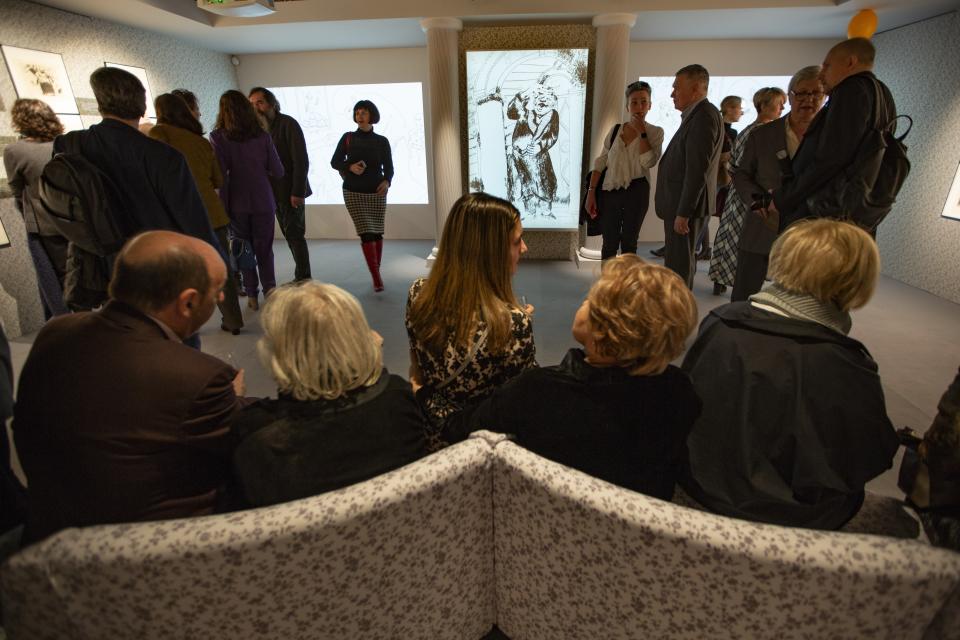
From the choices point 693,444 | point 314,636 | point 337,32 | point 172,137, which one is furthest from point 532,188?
point 314,636

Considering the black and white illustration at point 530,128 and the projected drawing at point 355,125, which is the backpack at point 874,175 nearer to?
the black and white illustration at point 530,128

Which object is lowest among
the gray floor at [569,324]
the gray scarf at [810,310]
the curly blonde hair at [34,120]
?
the gray floor at [569,324]

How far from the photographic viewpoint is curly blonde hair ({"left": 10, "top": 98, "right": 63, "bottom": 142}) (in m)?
2.49

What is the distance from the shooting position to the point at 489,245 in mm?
1309

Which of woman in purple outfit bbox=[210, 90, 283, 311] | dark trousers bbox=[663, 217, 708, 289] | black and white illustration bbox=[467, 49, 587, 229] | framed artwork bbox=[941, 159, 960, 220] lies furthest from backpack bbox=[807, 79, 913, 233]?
woman in purple outfit bbox=[210, 90, 283, 311]

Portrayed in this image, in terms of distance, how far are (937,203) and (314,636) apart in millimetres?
5659

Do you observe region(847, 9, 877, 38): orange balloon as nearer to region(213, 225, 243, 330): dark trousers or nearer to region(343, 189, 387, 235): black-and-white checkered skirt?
region(343, 189, 387, 235): black-and-white checkered skirt

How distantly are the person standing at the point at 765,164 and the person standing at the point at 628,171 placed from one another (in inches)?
25.4

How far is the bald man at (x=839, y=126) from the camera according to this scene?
201 centimetres

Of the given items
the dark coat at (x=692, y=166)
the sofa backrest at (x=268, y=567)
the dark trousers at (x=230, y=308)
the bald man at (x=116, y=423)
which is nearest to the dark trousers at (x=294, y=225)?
the dark trousers at (x=230, y=308)

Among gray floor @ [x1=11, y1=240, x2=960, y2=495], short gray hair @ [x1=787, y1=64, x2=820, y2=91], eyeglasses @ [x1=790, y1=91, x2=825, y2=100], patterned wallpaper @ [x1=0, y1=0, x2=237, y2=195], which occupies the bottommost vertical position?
gray floor @ [x1=11, y1=240, x2=960, y2=495]

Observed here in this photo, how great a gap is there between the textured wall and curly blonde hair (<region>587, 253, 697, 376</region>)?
466cm

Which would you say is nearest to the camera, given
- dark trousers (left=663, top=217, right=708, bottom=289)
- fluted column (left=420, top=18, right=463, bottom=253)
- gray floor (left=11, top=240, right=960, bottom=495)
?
gray floor (left=11, top=240, right=960, bottom=495)

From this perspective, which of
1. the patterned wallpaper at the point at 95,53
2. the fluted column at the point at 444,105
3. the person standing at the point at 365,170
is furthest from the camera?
the fluted column at the point at 444,105
